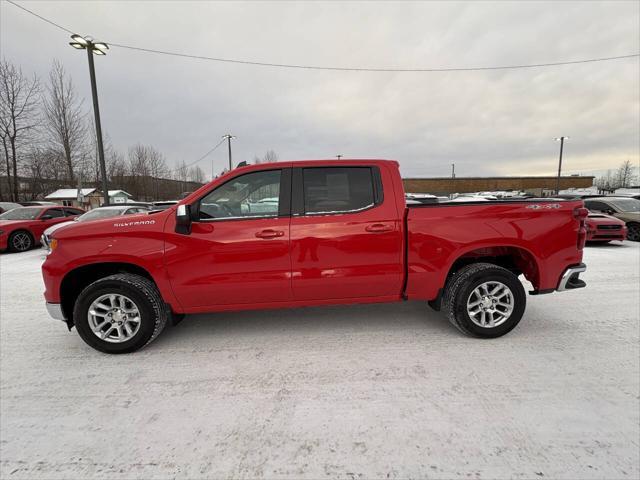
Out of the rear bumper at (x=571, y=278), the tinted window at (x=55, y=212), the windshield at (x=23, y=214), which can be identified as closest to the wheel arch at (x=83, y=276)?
the rear bumper at (x=571, y=278)

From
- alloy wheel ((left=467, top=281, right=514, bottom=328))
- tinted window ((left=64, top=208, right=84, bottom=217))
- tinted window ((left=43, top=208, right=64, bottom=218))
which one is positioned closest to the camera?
alloy wheel ((left=467, top=281, right=514, bottom=328))

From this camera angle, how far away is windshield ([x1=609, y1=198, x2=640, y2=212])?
1040cm

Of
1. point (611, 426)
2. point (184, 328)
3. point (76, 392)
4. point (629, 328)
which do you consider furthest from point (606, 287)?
point (76, 392)

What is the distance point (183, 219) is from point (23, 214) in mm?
11108

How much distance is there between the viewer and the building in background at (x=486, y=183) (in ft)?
241

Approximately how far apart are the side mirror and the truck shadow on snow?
4.11 ft

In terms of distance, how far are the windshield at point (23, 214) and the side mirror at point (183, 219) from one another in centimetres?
1058

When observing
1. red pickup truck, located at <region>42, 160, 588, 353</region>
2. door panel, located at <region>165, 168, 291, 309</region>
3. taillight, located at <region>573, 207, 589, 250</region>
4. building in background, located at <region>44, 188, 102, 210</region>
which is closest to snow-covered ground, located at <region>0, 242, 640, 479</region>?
red pickup truck, located at <region>42, 160, 588, 353</region>

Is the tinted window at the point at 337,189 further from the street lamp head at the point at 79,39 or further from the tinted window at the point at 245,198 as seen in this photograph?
the street lamp head at the point at 79,39

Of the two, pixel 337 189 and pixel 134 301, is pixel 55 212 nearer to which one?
pixel 134 301

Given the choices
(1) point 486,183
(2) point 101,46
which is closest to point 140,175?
(2) point 101,46

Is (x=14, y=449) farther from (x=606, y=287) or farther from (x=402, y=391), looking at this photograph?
(x=606, y=287)

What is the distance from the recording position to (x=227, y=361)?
295cm

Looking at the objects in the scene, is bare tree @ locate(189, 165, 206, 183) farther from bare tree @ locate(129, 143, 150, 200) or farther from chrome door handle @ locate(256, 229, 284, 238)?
chrome door handle @ locate(256, 229, 284, 238)
